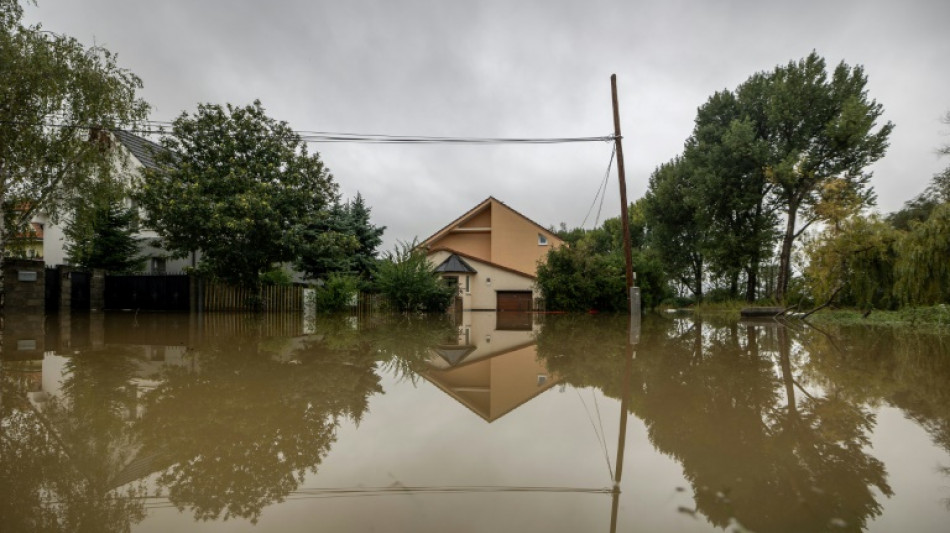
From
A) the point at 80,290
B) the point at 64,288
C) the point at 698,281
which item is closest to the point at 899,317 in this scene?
the point at 698,281

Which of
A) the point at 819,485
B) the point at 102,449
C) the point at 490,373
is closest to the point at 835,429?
the point at 819,485

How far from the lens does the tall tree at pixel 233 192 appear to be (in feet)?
55.3

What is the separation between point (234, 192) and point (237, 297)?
4587 millimetres

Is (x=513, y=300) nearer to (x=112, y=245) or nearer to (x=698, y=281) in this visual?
(x=698, y=281)

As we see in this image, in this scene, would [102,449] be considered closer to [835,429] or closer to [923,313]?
[835,429]

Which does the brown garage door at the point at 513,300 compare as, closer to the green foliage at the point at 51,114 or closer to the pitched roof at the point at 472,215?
the pitched roof at the point at 472,215

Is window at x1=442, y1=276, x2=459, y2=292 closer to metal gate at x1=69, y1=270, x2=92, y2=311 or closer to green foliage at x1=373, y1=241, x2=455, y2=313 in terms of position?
green foliage at x1=373, y1=241, x2=455, y2=313

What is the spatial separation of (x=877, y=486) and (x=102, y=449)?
492 centimetres

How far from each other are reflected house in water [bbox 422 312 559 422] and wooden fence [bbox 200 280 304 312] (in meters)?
12.9

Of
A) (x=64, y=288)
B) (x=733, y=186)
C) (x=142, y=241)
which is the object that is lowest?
(x=64, y=288)

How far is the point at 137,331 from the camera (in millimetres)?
11383

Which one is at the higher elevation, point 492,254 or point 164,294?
point 492,254

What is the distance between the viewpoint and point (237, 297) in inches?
768

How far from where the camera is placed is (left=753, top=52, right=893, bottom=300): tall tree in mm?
23125
